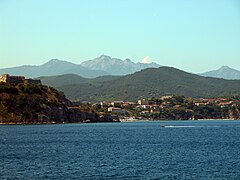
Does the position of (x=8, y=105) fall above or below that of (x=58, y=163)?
above

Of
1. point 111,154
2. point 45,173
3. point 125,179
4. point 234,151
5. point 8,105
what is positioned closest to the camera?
point 125,179

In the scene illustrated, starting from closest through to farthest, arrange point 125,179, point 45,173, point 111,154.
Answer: point 125,179 → point 45,173 → point 111,154

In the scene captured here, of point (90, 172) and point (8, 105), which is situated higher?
point (8, 105)

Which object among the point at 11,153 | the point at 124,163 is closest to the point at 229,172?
the point at 124,163

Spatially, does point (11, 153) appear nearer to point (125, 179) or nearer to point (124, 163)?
point (124, 163)

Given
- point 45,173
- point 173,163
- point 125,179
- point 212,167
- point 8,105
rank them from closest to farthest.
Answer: point 125,179 → point 45,173 → point 212,167 → point 173,163 → point 8,105

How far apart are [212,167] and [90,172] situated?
1470 centimetres

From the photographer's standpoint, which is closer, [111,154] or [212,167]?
[212,167]

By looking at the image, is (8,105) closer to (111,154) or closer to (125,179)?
(111,154)

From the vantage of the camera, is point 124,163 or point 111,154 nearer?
point 124,163

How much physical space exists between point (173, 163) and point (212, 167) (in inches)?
225

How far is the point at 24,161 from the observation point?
214 feet

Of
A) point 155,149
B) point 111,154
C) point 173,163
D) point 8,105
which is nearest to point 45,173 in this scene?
point 173,163

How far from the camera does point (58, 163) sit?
63438mm
